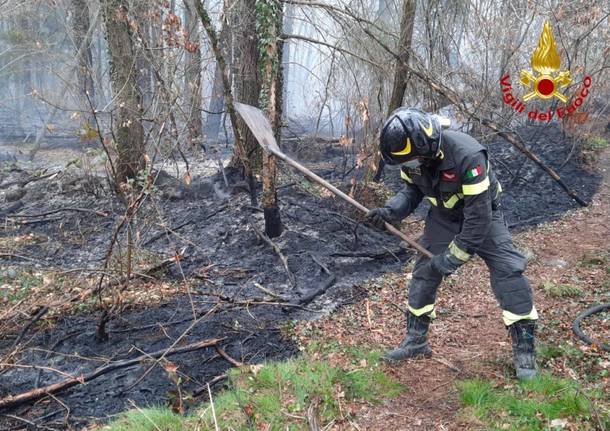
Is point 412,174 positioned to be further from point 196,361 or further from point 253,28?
point 253,28

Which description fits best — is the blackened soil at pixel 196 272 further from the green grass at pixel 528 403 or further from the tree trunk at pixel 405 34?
the tree trunk at pixel 405 34

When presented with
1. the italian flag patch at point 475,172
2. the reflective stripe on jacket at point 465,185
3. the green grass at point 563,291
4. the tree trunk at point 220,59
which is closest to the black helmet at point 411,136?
the reflective stripe on jacket at point 465,185

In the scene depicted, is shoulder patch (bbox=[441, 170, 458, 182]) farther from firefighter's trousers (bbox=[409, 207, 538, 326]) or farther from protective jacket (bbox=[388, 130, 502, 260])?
firefighter's trousers (bbox=[409, 207, 538, 326])

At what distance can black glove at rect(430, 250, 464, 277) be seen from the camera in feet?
11.2

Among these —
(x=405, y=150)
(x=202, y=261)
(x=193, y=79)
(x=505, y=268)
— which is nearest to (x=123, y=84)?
(x=193, y=79)

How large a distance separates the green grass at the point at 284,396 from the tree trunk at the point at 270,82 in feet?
10.6

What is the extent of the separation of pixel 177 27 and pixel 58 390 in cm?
517

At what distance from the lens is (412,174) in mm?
3666

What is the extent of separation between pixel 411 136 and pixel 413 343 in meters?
1.82

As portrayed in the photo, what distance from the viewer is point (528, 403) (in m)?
3.19

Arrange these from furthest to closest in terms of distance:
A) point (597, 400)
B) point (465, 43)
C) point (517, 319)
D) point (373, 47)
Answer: point (465, 43) → point (373, 47) → point (517, 319) → point (597, 400)

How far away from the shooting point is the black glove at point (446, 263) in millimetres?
3420

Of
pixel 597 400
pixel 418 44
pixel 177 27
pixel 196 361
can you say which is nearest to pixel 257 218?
pixel 177 27

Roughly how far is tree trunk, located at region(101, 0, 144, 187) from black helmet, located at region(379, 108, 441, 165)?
607 centimetres
